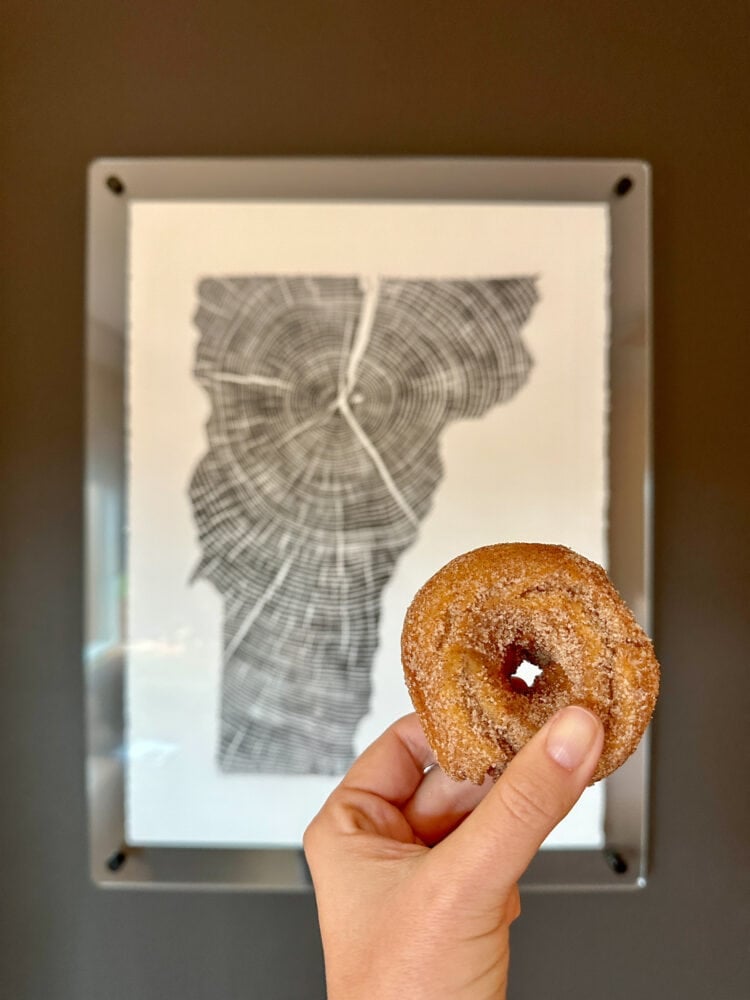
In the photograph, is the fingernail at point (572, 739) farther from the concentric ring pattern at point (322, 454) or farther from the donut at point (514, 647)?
the concentric ring pattern at point (322, 454)

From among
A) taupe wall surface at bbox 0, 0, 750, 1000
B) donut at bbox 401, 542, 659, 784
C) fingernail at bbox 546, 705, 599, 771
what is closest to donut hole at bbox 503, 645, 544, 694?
donut at bbox 401, 542, 659, 784

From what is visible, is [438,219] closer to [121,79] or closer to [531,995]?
[121,79]

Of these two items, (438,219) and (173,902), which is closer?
(438,219)

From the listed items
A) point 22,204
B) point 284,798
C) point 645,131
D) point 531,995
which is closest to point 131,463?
point 22,204

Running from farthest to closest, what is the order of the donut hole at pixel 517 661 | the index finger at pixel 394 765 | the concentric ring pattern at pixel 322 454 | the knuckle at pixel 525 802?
the concentric ring pattern at pixel 322 454 → the index finger at pixel 394 765 → the donut hole at pixel 517 661 → the knuckle at pixel 525 802

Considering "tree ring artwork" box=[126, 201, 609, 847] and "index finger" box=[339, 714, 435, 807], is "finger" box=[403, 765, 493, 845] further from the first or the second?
"tree ring artwork" box=[126, 201, 609, 847]

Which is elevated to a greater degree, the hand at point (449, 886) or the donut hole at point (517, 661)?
the donut hole at point (517, 661)

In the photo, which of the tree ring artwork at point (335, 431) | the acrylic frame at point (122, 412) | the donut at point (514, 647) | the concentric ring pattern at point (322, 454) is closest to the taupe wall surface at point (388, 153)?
the acrylic frame at point (122, 412)
